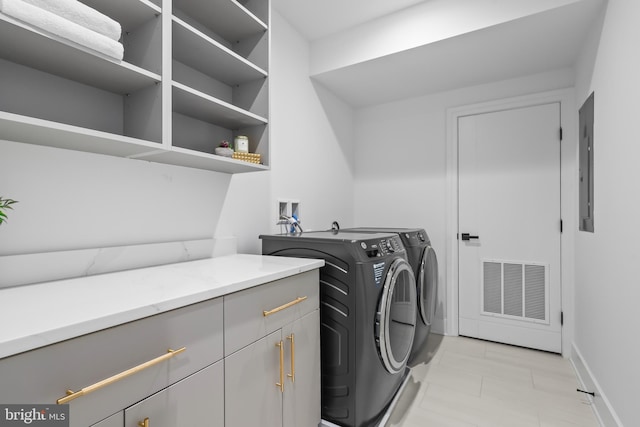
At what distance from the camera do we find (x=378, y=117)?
3367 millimetres

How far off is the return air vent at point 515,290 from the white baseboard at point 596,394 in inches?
14.2

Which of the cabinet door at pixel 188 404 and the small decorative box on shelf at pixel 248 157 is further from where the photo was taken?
the small decorative box on shelf at pixel 248 157

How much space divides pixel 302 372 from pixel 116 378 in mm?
819

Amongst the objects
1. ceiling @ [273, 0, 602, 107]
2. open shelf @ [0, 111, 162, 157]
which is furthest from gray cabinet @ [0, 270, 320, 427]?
ceiling @ [273, 0, 602, 107]

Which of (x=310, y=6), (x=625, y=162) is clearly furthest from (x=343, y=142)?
(x=625, y=162)

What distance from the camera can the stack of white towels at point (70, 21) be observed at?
0.85 meters

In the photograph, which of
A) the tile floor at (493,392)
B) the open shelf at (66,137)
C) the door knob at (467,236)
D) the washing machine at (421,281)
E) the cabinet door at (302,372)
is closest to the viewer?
the open shelf at (66,137)

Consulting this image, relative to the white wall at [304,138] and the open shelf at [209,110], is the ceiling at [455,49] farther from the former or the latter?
the open shelf at [209,110]

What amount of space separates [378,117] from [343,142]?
49cm

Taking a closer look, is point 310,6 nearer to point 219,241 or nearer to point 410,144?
point 410,144

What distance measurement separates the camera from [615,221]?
155cm

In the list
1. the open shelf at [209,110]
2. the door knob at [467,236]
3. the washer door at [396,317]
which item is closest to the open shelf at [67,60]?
the open shelf at [209,110]

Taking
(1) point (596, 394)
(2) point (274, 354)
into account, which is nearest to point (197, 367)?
(2) point (274, 354)

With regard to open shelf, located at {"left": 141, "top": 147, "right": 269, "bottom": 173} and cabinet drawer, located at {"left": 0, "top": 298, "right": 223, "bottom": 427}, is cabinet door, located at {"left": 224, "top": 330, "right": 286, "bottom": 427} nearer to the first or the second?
cabinet drawer, located at {"left": 0, "top": 298, "right": 223, "bottom": 427}
